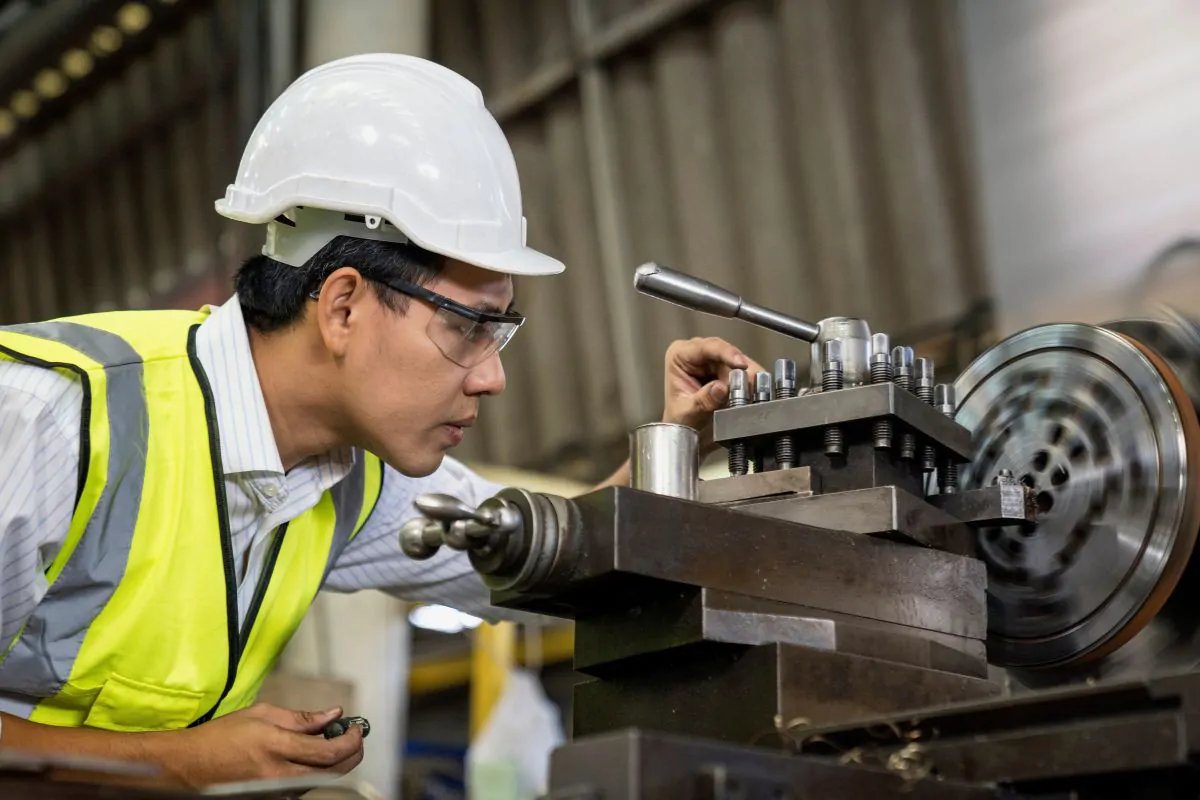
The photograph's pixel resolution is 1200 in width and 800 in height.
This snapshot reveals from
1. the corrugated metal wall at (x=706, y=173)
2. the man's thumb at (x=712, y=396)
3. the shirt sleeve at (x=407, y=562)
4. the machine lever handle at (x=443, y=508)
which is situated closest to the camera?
the machine lever handle at (x=443, y=508)

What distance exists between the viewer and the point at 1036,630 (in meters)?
1.26

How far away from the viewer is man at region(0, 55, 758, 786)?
4.12 feet

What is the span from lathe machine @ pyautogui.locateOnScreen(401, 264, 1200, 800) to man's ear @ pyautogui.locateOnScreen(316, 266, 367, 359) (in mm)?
341

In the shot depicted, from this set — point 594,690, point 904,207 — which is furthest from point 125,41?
point 594,690

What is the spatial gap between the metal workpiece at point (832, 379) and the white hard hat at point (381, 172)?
0.38 metres

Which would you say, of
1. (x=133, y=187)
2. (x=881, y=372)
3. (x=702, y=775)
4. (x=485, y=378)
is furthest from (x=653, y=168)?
(x=702, y=775)

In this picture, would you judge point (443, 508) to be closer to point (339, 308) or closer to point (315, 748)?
point (315, 748)

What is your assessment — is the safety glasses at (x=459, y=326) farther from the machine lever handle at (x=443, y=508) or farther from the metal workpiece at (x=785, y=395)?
the machine lever handle at (x=443, y=508)

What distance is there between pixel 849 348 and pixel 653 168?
222 centimetres

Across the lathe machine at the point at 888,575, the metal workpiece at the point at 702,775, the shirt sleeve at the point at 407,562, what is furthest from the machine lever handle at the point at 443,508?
the shirt sleeve at the point at 407,562

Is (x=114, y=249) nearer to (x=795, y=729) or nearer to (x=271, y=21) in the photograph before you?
(x=271, y=21)

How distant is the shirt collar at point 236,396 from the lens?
140 centimetres

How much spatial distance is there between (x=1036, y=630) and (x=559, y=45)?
272 cm

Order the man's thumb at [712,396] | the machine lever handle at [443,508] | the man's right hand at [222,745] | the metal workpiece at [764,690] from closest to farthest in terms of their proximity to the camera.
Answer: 1. the machine lever handle at [443,508]
2. the metal workpiece at [764,690]
3. the man's right hand at [222,745]
4. the man's thumb at [712,396]
